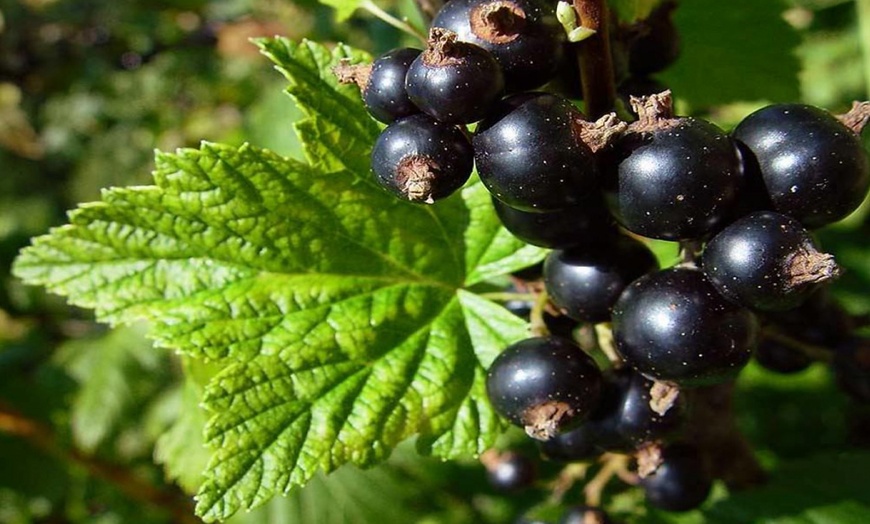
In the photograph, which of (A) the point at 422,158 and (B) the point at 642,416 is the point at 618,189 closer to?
(A) the point at 422,158

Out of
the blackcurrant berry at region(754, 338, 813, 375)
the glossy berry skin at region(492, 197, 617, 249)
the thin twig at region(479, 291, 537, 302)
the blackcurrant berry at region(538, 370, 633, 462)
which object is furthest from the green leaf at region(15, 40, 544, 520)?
the blackcurrant berry at region(754, 338, 813, 375)

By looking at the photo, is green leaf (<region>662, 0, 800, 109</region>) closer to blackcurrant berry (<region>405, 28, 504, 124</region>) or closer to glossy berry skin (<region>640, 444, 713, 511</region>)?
glossy berry skin (<region>640, 444, 713, 511</region>)

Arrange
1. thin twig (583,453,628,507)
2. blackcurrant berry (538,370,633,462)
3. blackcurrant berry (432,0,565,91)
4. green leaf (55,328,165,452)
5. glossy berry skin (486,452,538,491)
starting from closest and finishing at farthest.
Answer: blackcurrant berry (432,0,565,91), blackcurrant berry (538,370,633,462), thin twig (583,453,628,507), glossy berry skin (486,452,538,491), green leaf (55,328,165,452)

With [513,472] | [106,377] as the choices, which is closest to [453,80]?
[513,472]

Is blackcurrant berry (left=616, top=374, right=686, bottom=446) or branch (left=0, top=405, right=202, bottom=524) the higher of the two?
blackcurrant berry (left=616, top=374, right=686, bottom=446)

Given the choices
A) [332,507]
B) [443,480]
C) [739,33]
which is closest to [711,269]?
[739,33]

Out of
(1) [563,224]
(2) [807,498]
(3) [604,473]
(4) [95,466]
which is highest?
(1) [563,224]

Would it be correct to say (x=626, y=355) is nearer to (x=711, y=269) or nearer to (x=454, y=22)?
(x=711, y=269)
